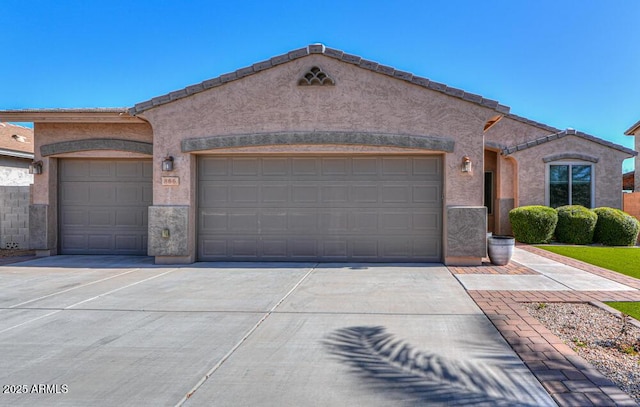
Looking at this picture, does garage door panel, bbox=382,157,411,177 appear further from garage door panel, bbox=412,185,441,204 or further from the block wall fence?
the block wall fence

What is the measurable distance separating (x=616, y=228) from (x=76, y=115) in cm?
1750

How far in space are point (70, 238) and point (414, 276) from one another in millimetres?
9886

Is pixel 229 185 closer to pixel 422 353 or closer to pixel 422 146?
pixel 422 146

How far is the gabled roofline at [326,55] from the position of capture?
948cm

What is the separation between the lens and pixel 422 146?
9688 mm

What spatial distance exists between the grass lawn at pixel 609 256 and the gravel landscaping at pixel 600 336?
4.06 meters

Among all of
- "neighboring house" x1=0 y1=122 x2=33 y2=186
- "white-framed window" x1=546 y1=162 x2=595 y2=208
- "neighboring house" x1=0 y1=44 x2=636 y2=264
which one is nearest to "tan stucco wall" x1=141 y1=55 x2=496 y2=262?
"neighboring house" x1=0 y1=44 x2=636 y2=264

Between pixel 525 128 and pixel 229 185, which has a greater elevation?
pixel 525 128

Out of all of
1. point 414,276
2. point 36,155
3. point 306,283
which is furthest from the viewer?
point 36,155

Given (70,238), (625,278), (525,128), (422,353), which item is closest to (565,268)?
(625,278)

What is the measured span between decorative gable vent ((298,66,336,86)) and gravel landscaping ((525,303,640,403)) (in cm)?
665

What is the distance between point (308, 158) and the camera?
10305 millimetres

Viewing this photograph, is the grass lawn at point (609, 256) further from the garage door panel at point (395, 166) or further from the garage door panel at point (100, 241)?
the garage door panel at point (100, 241)

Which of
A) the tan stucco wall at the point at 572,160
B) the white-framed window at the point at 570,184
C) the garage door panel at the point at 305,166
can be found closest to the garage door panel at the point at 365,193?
the garage door panel at the point at 305,166
